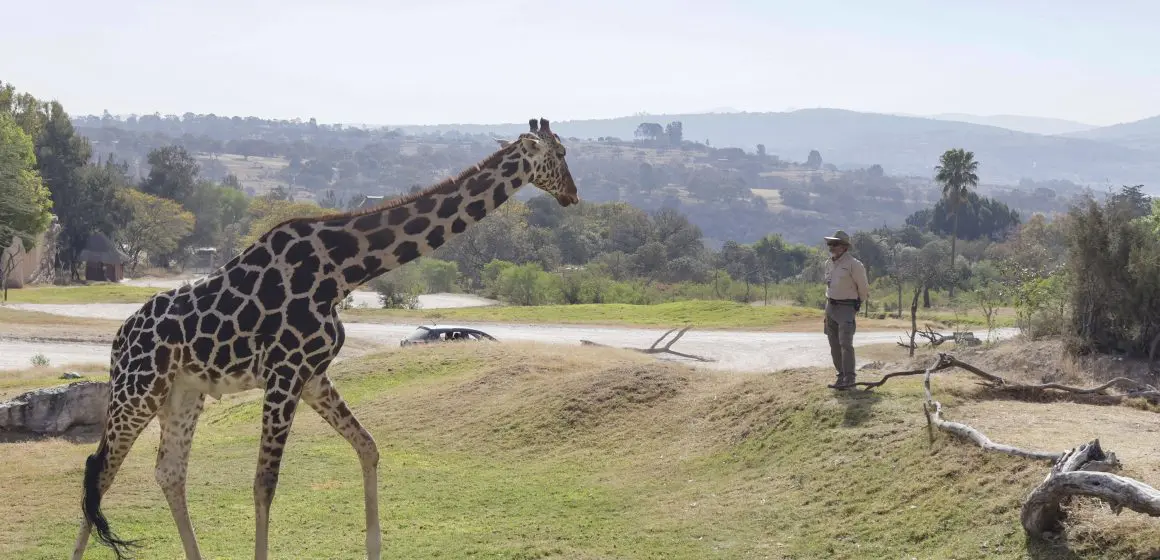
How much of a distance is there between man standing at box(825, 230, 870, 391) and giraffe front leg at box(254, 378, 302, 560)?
26.4 feet

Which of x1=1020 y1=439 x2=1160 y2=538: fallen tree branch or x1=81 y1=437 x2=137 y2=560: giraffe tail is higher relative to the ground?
x1=1020 y1=439 x2=1160 y2=538: fallen tree branch

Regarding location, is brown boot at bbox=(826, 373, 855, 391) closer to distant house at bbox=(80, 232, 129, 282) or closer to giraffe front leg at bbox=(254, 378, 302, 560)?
giraffe front leg at bbox=(254, 378, 302, 560)

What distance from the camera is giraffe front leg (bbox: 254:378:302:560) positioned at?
10305 mm

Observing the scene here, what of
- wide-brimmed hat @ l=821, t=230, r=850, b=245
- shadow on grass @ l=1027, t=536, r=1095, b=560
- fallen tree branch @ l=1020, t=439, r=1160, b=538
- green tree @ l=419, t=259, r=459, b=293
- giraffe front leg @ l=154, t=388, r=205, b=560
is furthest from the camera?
green tree @ l=419, t=259, r=459, b=293

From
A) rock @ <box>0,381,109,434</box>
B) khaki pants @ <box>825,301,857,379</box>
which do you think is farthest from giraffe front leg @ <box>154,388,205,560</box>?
rock @ <box>0,381,109,434</box>

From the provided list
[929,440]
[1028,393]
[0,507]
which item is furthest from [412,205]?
[1028,393]

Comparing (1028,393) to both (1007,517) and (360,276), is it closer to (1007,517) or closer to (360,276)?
(1007,517)

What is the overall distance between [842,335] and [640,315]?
35162mm

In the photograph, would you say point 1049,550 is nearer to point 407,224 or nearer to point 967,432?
point 967,432

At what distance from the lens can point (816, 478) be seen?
43.3 feet

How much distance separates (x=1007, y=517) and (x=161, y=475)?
8.16 m

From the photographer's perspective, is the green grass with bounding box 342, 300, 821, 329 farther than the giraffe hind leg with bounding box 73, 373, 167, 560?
Yes

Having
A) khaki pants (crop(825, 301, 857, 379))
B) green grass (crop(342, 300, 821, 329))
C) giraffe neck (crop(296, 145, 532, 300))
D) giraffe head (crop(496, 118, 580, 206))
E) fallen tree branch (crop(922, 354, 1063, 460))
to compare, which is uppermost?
giraffe head (crop(496, 118, 580, 206))

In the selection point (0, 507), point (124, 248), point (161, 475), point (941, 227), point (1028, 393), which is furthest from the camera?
point (941, 227)
